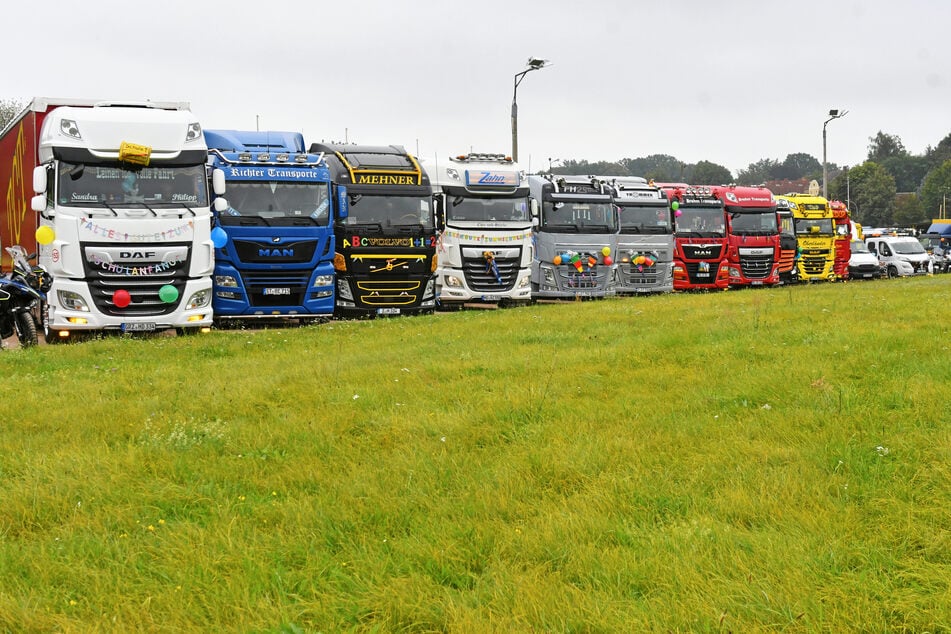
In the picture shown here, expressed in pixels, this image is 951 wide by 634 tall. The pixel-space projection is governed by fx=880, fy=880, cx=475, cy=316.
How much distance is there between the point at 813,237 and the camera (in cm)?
3259

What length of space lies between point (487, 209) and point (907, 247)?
28176 mm

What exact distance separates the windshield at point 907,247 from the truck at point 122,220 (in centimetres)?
3490

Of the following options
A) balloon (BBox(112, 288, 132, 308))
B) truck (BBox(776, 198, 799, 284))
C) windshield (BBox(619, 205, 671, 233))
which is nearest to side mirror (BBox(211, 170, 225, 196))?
balloon (BBox(112, 288, 132, 308))

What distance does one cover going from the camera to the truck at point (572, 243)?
71.6 feet

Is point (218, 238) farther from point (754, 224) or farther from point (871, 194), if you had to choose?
point (871, 194)

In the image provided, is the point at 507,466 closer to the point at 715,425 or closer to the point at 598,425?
the point at 598,425

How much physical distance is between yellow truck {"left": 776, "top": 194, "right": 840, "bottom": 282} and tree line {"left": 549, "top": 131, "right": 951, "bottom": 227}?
40.1 meters

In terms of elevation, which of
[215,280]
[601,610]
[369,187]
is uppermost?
A: [369,187]

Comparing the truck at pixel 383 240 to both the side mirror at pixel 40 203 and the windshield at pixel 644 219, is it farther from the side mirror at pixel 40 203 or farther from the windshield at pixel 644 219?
the windshield at pixel 644 219

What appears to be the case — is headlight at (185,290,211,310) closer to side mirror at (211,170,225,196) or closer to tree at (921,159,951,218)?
side mirror at (211,170,225,196)

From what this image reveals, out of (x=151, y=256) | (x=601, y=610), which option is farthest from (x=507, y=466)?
(x=151, y=256)

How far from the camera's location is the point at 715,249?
26.2 metres

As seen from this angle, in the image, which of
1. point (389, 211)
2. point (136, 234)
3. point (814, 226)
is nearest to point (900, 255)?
point (814, 226)

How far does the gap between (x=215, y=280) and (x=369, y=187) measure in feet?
12.4
